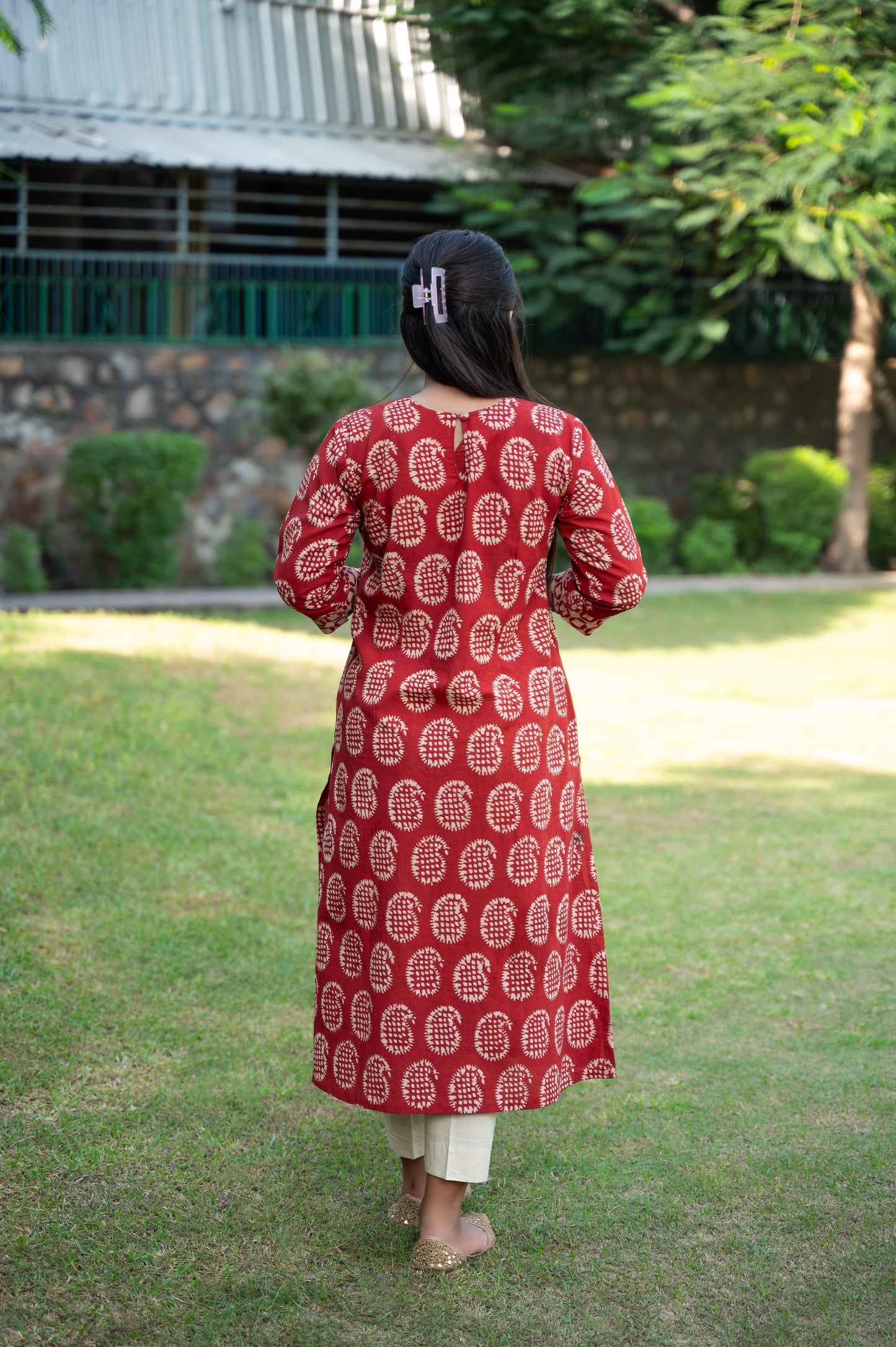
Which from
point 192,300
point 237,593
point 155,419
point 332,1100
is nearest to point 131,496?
point 155,419

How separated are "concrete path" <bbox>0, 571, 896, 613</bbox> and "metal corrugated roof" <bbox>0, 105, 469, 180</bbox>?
3.68 metres

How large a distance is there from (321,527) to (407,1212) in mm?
1468

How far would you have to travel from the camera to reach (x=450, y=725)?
2676 mm

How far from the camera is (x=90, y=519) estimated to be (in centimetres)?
1170

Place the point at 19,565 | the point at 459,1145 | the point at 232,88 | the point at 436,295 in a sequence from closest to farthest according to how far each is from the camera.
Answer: the point at 436,295 < the point at 459,1145 < the point at 19,565 < the point at 232,88

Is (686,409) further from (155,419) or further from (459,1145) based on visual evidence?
(459,1145)

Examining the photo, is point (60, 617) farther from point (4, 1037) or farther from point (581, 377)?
point (581, 377)

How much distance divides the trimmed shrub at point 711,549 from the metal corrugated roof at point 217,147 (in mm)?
4308

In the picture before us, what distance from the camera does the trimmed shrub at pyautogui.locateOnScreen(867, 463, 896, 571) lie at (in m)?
15.3

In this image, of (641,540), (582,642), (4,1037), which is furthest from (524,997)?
(641,540)

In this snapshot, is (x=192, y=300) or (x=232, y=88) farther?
(x=232, y=88)

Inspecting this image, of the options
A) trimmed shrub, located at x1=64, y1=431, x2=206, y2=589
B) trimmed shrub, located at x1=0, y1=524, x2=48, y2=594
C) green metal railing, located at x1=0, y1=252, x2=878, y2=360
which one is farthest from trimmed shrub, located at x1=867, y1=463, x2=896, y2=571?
trimmed shrub, located at x1=0, y1=524, x2=48, y2=594

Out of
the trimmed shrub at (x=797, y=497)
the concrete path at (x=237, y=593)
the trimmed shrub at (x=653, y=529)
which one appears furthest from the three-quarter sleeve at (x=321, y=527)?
the trimmed shrub at (x=797, y=497)

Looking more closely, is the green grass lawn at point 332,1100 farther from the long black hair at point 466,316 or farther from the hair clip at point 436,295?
the hair clip at point 436,295
